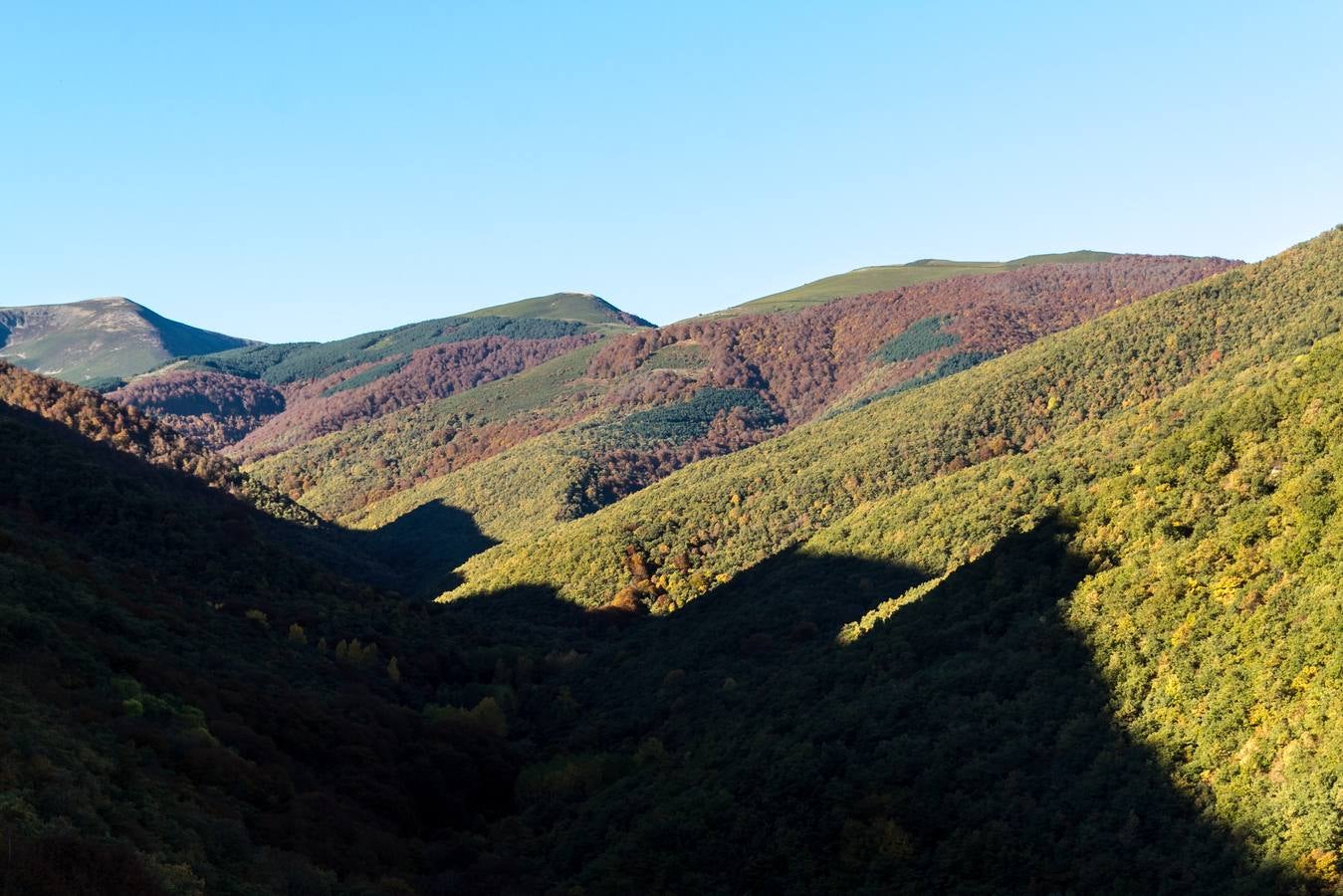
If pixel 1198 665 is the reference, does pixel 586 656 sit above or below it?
below

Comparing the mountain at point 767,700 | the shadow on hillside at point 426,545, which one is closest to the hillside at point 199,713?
the mountain at point 767,700

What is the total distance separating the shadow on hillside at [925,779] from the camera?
1037 inches

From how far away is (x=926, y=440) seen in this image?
98.9m

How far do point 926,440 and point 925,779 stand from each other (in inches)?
2746

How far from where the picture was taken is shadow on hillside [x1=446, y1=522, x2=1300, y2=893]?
26.3 m

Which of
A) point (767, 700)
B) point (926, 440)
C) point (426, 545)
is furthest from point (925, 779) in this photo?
point (426, 545)

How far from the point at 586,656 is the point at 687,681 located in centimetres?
1621

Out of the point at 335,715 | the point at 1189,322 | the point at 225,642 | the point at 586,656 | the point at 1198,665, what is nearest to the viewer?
the point at 1198,665

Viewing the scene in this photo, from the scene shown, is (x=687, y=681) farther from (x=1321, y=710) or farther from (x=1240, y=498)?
(x=1321, y=710)

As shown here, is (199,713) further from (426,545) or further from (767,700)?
(426,545)

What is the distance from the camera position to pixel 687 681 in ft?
181

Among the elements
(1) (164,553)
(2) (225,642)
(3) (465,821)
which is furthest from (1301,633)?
(1) (164,553)

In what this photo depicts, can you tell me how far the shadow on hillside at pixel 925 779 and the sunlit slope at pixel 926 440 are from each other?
38.0 meters

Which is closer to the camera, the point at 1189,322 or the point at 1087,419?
the point at 1087,419
